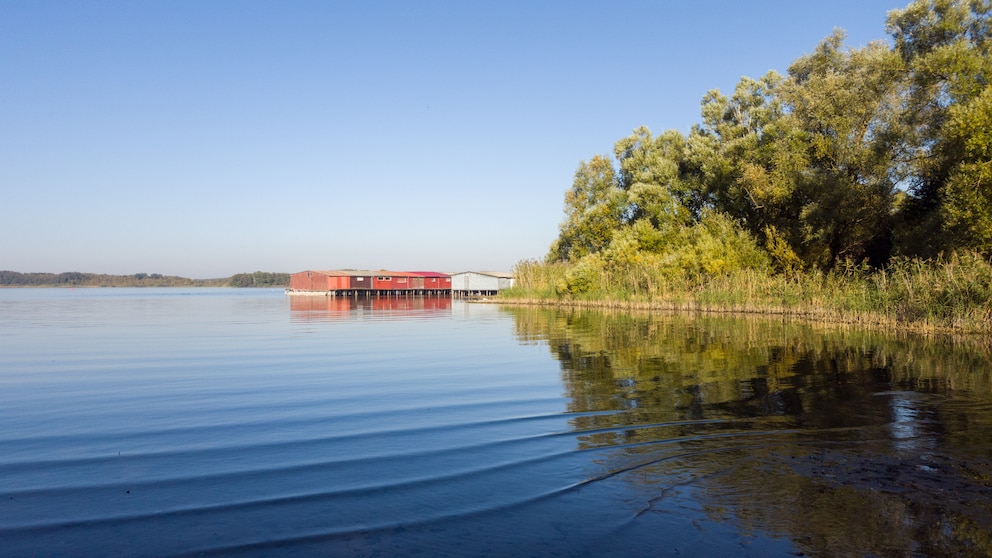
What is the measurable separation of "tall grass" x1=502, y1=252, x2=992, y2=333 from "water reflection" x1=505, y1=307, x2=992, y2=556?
212 inches

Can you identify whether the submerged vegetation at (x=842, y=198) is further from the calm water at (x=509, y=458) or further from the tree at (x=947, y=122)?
the calm water at (x=509, y=458)

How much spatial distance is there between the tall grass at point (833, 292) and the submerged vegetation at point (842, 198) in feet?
0.26

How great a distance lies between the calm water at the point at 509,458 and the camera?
5363 mm

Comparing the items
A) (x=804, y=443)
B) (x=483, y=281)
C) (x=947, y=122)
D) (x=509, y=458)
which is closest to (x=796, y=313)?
(x=947, y=122)

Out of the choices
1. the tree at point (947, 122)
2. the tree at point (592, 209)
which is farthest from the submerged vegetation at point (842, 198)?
the tree at point (592, 209)

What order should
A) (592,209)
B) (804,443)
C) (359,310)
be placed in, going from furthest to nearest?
1. (592,209)
2. (359,310)
3. (804,443)

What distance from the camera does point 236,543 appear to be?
5320mm

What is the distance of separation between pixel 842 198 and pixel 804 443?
2810cm

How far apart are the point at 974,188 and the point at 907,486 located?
74.3ft

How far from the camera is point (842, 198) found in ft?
105

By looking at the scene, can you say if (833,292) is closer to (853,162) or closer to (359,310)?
(853,162)

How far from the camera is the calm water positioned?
5363 millimetres

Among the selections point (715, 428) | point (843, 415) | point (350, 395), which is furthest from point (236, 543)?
point (843, 415)

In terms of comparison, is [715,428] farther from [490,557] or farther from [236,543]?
Answer: [236,543]
